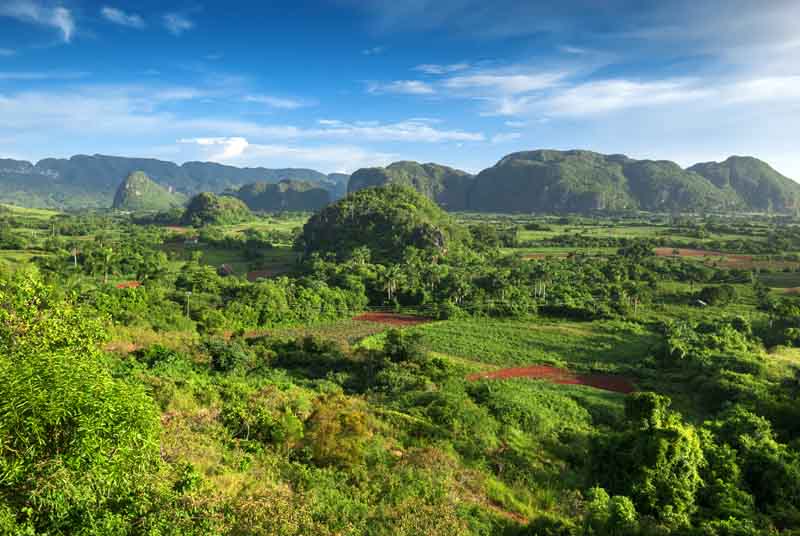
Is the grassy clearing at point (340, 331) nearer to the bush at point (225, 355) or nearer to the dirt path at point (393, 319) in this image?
the dirt path at point (393, 319)

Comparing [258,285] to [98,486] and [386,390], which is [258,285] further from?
[98,486]

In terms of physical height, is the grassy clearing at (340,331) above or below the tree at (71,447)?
below

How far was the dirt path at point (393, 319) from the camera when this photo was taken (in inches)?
2036

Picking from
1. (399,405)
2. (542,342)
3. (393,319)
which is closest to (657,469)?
(399,405)

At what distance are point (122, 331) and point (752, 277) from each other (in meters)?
85.6

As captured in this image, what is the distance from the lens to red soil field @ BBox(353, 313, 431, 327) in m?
51.8

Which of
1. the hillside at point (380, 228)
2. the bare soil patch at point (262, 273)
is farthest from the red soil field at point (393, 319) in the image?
the bare soil patch at point (262, 273)

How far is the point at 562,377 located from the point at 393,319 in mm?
22845

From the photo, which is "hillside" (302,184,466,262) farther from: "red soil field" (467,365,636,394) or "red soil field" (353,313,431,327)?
"red soil field" (467,365,636,394)

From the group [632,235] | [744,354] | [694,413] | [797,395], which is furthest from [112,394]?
[632,235]

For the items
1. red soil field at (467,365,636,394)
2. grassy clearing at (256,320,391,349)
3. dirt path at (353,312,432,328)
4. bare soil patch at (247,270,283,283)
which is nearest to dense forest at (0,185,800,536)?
red soil field at (467,365,636,394)

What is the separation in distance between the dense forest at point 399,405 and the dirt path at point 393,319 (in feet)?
1.49

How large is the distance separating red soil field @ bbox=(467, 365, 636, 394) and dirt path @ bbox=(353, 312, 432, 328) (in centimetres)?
1643

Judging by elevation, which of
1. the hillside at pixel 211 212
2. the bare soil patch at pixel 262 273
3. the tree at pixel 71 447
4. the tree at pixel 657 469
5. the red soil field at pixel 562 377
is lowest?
the red soil field at pixel 562 377
